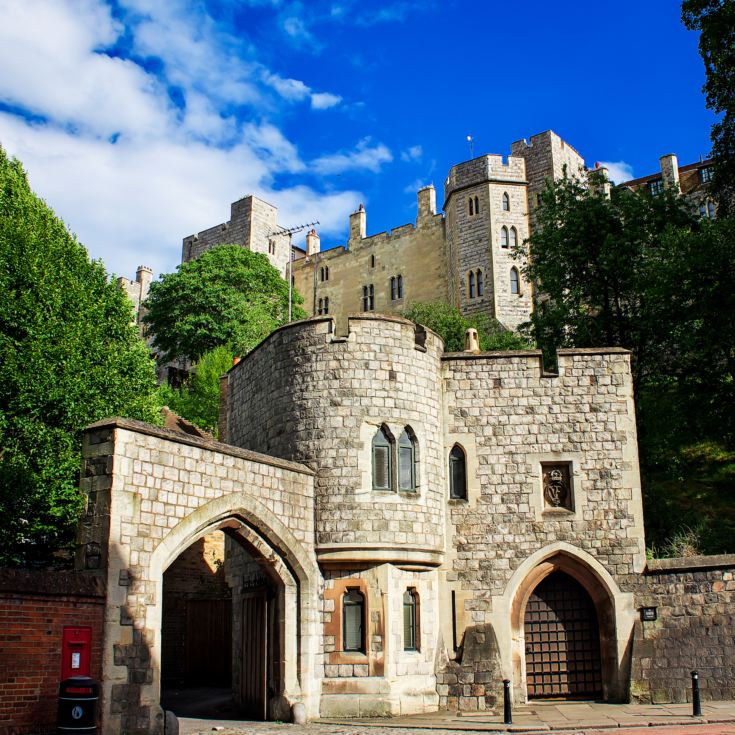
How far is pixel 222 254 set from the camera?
5159 cm

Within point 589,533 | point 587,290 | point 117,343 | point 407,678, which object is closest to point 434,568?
point 407,678

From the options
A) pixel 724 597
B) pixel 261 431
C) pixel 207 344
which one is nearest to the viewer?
pixel 724 597

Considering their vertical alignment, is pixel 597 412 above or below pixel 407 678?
above

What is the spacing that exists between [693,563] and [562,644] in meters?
2.82

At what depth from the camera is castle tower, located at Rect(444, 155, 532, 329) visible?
5184cm

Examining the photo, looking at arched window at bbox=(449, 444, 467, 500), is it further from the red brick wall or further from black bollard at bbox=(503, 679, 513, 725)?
the red brick wall

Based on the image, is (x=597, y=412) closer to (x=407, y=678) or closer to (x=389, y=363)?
(x=389, y=363)

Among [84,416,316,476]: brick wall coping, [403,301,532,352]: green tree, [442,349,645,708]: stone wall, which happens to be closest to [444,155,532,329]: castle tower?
[403,301,532,352]: green tree

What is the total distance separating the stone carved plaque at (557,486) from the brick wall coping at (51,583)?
880 centimetres

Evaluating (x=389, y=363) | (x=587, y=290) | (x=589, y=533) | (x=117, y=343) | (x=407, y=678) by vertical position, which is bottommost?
(x=407, y=678)

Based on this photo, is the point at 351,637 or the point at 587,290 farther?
the point at 587,290

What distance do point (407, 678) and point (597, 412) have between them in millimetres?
6158

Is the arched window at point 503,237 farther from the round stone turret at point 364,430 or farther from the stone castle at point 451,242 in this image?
the round stone turret at point 364,430

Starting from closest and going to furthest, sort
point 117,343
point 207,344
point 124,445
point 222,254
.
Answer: point 124,445
point 117,343
point 207,344
point 222,254
